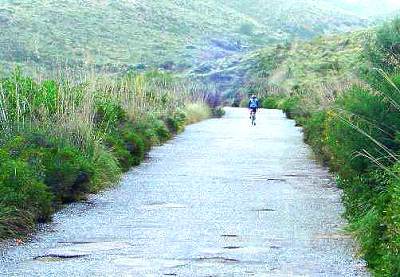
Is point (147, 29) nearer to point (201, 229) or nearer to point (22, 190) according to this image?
point (22, 190)

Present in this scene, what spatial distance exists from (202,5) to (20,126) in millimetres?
105863

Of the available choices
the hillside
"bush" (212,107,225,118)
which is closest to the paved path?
the hillside

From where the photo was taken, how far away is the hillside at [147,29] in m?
78.9

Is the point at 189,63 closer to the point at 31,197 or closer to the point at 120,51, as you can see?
the point at 120,51

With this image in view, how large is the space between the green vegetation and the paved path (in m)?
0.39

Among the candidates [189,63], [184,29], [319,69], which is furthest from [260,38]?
[319,69]

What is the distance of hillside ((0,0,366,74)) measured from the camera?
78875 mm

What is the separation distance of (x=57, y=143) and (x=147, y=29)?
272ft

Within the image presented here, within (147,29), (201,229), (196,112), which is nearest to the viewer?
(201,229)

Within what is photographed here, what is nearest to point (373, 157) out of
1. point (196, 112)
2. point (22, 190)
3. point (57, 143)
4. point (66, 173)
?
point (22, 190)

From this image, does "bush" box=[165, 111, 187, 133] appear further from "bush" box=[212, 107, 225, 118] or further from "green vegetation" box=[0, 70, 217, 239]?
"bush" box=[212, 107, 225, 118]

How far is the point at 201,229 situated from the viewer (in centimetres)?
1302

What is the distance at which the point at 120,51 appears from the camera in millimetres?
86688

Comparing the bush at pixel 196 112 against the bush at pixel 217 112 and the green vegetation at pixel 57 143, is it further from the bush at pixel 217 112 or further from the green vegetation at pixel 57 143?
the green vegetation at pixel 57 143
